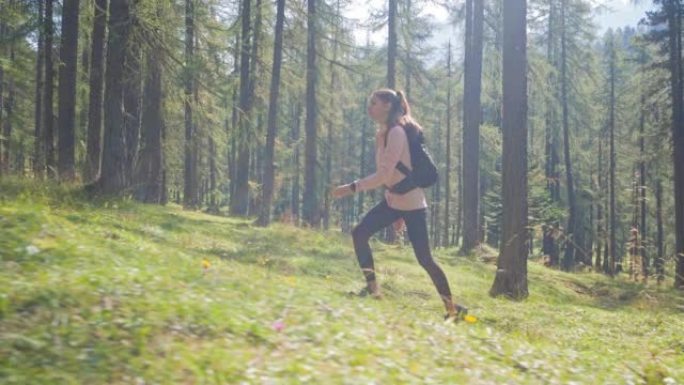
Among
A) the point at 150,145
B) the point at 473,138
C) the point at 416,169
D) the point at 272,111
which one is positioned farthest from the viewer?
the point at 473,138

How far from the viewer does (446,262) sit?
15508mm

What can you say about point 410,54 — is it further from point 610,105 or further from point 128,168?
point 610,105

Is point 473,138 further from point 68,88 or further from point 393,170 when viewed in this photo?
point 393,170

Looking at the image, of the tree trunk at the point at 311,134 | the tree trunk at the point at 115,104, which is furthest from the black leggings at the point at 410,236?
the tree trunk at the point at 311,134

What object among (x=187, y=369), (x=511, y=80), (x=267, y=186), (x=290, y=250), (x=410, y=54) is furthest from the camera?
(x=410, y=54)

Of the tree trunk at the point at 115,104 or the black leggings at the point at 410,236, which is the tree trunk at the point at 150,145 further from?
the black leggings at the point at 410,236

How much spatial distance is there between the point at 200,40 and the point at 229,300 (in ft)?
37.9

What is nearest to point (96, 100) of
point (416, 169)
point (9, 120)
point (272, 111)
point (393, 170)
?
point (272, 111)

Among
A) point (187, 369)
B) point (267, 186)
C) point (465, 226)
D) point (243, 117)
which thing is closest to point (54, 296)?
point (187, 369)

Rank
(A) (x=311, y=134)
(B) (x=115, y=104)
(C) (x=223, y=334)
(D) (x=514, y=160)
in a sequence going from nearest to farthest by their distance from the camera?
(C) (x=223, y=334), (D) (x=514, y=160), (B) (x=115, y=104), (A) (x=311, y=134)

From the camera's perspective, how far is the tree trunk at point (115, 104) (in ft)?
36.1

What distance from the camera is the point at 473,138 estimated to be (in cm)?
1898

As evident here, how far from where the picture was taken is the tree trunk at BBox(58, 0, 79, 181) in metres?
13.6

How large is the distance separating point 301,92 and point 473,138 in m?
6.95
